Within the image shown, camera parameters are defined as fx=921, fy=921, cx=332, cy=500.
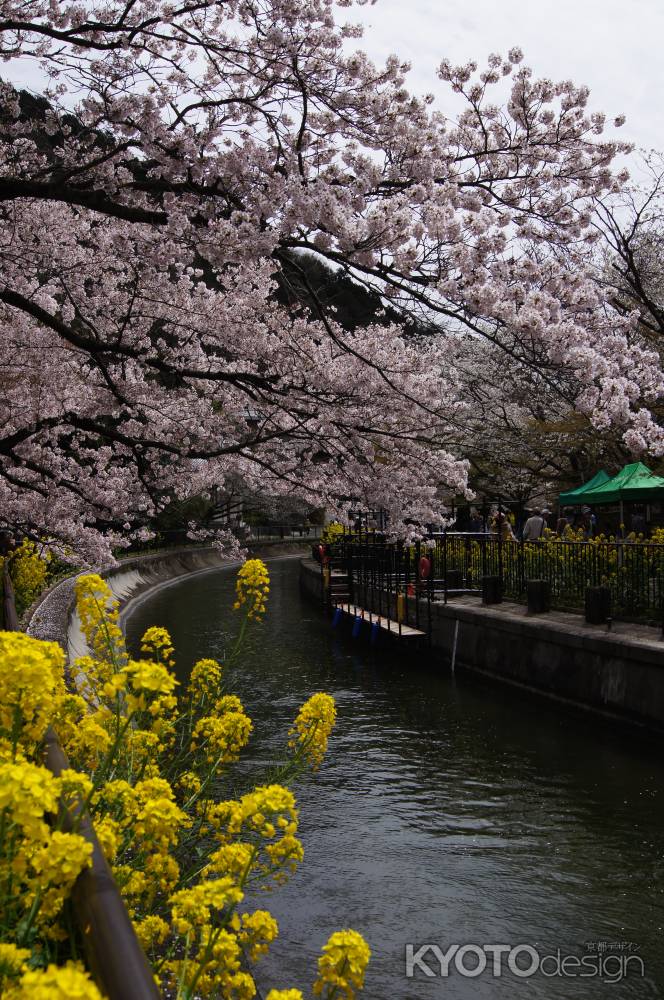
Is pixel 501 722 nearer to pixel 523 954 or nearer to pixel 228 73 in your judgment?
pixel 523 954

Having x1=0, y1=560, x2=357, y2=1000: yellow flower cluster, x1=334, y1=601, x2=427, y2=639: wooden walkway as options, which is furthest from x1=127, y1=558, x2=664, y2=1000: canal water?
x1=334, y1=601, x2=427, y2=639: wooden walkway

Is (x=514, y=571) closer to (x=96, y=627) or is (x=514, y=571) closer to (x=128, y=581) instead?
(x=96, y=627)

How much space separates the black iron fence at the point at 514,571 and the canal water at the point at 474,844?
2.27 m

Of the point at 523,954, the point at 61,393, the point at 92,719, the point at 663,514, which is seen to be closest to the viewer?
the point at 92,719

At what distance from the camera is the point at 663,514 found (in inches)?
1208

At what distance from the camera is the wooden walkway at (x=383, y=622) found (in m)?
19.2

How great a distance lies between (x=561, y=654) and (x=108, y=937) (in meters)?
13.3

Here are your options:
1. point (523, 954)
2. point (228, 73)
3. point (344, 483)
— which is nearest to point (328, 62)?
point (228, 73)

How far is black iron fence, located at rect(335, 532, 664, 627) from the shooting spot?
1470 centimetres

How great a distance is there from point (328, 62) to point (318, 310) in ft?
6.58

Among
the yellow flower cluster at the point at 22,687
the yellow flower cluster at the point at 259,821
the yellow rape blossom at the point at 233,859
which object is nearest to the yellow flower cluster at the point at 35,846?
the yellow flower cluster at the point at 22,687

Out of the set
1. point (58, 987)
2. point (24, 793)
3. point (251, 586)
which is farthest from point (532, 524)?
point (58, 987)

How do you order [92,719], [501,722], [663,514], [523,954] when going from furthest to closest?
[663,514] → [501,722] → [523,954] → [92,719]

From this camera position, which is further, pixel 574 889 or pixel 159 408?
pixel 159 408
